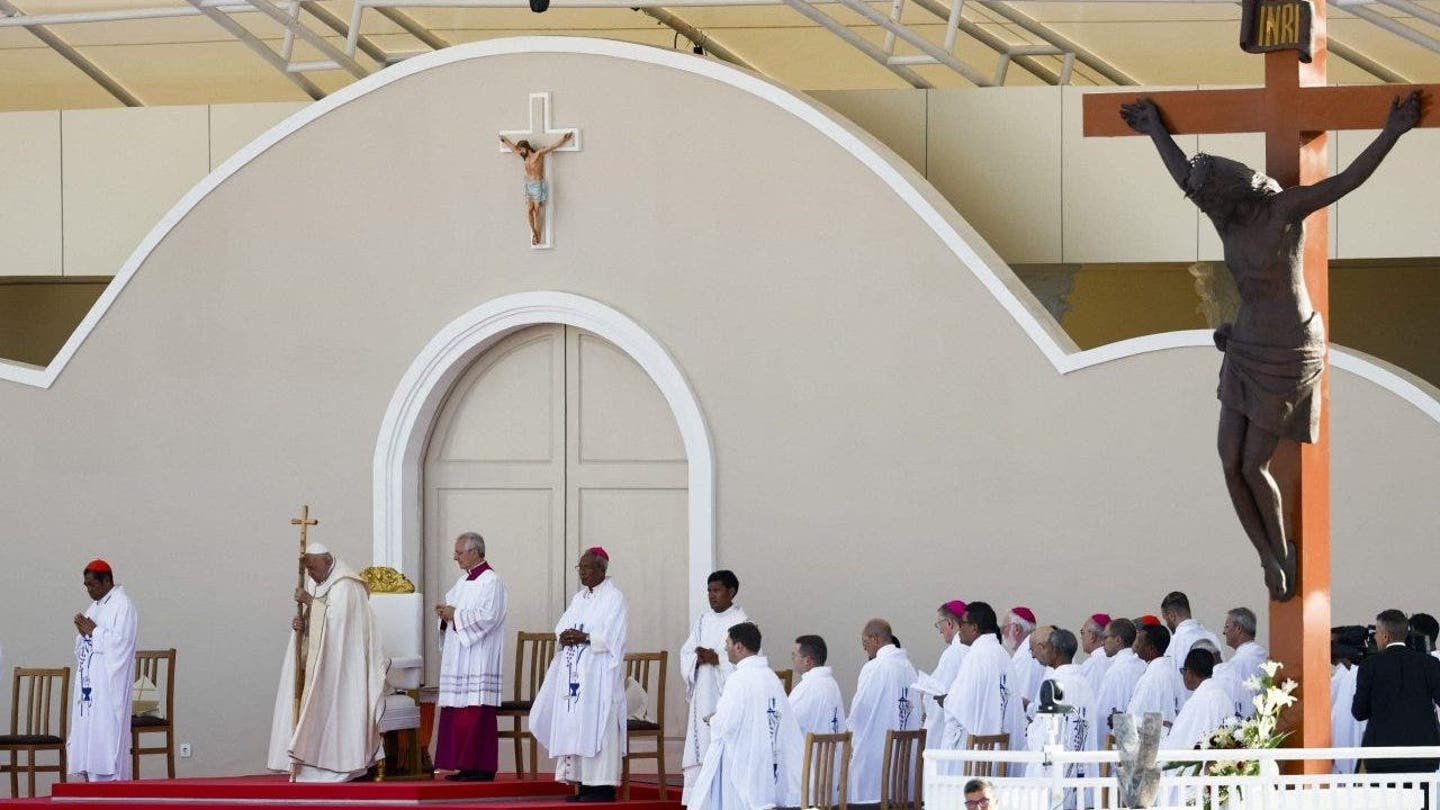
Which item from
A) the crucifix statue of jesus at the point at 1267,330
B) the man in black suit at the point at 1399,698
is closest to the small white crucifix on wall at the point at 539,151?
the man in black suit at the point at 1399,698

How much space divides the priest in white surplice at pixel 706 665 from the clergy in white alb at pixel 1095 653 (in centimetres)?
186

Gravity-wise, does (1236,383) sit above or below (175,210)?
below

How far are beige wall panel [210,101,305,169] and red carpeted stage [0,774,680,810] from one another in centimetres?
475

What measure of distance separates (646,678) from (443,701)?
1183 mm

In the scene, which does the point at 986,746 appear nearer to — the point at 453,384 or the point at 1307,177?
the point at 1307,177

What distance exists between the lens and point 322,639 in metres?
13.7

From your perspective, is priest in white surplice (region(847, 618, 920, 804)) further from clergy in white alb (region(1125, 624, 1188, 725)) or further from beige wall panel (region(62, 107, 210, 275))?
beige wall panel (region(62, 107, 210, 275))

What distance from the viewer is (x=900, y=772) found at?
12.2 metres

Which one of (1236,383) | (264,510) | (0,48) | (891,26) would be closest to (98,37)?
(0,48)

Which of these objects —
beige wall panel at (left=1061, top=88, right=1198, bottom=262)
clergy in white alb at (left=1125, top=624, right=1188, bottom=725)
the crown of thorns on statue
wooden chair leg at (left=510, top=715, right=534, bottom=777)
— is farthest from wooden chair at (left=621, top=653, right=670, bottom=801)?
the crown of thorns on statue

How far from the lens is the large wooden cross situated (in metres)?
8.45

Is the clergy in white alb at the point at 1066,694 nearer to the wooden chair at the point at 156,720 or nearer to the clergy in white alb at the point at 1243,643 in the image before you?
the clergy in white alb at the point at 1243,643

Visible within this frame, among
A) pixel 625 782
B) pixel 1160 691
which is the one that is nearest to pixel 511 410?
pixel 625 782

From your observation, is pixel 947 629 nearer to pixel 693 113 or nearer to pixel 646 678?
pixel 646 678
